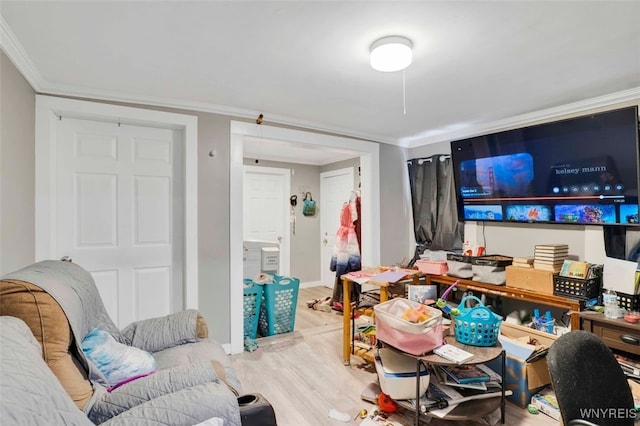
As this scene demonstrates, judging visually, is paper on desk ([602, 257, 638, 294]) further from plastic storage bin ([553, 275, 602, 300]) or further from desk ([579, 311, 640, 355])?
desk ([579, 311, 640, 355])

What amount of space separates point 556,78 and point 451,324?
188 centimetres

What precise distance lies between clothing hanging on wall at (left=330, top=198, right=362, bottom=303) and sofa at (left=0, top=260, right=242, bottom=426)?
8.96 ft

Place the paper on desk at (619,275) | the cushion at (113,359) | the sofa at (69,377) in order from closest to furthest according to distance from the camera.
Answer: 1. the sofa at (69,377)
2. the cushion at (113,359)
3. the paper on desk at (619,275)

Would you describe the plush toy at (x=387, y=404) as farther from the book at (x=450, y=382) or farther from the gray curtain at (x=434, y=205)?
the gray curtain at (x=434, y=205)

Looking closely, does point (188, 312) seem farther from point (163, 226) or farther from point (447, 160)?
point (447, 160)

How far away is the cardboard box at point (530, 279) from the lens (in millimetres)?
2480

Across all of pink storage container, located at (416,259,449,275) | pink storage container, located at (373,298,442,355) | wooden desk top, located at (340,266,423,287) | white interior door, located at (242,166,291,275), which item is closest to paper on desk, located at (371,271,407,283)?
wooden desk top, located at (340,266,423,287)

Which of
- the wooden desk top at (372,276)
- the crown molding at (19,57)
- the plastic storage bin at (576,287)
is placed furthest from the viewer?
the wooden desk top at (372,276)

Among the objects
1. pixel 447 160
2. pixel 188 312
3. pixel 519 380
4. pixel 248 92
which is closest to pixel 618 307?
pixel 519 380

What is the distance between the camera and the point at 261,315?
3.42 m

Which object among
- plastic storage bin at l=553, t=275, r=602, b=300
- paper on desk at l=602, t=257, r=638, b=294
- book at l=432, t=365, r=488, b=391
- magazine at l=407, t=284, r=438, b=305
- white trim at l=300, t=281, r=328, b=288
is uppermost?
paper on desk at l=602, t=257, r=638, b=294

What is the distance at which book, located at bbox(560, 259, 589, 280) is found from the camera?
2354 millimetres

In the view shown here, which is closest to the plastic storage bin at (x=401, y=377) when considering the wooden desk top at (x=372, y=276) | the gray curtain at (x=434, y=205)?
the wooden desk top at (x=372, y=276)

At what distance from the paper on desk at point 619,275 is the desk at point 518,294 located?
263mm
